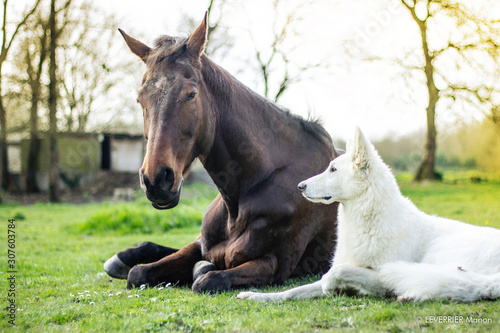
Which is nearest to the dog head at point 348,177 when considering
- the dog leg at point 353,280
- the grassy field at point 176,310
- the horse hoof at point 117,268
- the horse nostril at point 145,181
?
the dog leg at point 353,280

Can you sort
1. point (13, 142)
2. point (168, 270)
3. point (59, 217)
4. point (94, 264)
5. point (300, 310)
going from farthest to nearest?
point (13, 142)
point (59, 217)
point (94, 264)
point (168, 270)
point (300, 310)

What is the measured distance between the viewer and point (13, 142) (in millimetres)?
29906

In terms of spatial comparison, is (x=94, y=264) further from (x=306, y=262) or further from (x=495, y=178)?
(x=495, y=178)

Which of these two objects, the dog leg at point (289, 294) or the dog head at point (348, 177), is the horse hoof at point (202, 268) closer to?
the dog leg at point (289, 294)

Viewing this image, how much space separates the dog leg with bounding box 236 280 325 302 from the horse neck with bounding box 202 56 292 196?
3.90ft

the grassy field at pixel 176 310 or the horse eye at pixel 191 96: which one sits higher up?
the horse eye at pixel 191 96

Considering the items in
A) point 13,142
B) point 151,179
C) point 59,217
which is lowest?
point 59,217

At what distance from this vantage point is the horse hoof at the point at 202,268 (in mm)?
4270

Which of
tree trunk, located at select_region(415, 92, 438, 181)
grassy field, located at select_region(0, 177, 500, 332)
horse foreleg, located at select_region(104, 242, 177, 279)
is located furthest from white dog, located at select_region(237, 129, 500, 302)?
tree trunk, located at select_region(415, 92, 438, 181)

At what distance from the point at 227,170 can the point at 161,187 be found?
1.06 meters

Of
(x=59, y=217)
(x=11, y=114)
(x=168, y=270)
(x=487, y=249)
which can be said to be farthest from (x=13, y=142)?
(x=487, y=249)

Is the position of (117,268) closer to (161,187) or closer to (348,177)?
(161,187)

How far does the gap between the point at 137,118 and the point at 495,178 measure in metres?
23.9

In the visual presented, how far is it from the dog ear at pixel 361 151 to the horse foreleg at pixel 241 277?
1.23 meters
